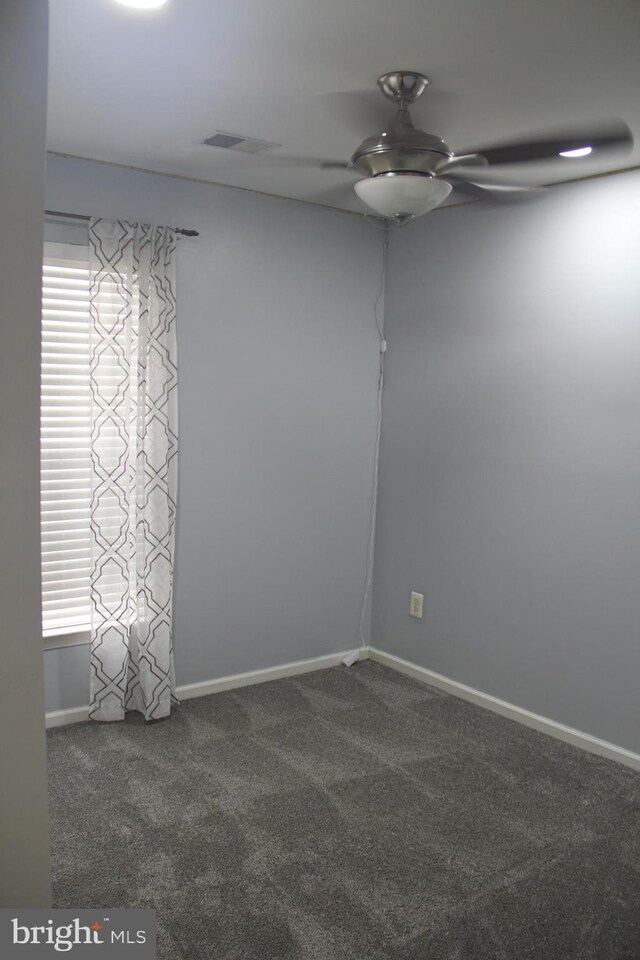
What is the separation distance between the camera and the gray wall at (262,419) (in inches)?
145

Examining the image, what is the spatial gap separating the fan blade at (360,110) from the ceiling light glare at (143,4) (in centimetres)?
69

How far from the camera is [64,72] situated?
2.37 m

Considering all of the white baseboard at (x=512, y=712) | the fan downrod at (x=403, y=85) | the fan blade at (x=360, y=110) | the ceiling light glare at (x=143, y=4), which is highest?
the fan blade at (x=360, y=110)

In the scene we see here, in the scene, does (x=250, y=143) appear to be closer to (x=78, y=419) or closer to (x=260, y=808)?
(x=78, y=419)

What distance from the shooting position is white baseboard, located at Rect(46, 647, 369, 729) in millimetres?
3510

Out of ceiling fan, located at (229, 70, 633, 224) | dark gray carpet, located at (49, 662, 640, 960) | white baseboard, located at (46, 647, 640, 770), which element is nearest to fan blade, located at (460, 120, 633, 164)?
ceiling fan, located at (229, 70, 633, 224)

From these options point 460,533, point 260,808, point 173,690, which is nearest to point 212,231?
point 460,533

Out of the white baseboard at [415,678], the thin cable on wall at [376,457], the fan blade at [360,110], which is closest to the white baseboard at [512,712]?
the white baseboard at [415,678]

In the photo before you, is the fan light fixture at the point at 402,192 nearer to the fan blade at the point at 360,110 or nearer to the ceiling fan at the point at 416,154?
the ceiling fan at the point at 416,154

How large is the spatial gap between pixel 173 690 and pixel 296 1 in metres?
2.84

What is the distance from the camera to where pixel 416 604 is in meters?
4.22

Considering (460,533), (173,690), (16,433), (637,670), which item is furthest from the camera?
(460,533)

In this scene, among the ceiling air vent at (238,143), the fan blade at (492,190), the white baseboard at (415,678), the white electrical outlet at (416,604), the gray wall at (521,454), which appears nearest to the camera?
the fan blade at (492,190)

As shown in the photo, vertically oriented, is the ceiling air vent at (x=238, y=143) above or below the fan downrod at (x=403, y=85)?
above
